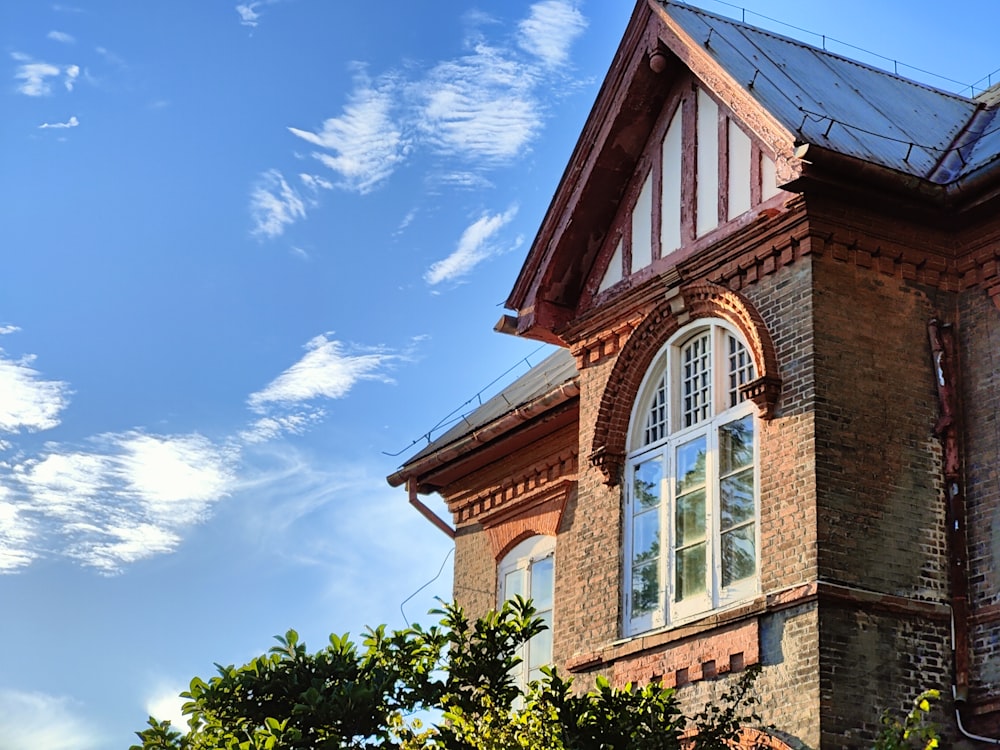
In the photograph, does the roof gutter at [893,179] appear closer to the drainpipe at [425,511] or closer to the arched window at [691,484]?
the arched window at [691,484]

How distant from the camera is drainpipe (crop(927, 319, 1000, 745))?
12023 mm

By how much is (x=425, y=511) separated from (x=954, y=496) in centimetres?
855

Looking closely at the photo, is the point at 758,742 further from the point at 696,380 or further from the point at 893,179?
the point at 893,179

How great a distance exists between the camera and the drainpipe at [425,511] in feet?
63.9

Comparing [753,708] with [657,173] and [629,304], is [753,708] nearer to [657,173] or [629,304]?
[629,304]

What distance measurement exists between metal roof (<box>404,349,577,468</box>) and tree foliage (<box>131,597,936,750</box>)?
5.33 metres

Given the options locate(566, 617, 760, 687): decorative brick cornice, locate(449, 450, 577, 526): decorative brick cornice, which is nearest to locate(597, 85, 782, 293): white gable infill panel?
locate(449, 450, 577, 526): decorative brick cornice

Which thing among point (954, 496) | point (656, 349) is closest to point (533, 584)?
point (656, 349)

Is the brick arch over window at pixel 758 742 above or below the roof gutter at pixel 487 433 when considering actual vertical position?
below

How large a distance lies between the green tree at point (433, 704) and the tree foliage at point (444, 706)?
1cm

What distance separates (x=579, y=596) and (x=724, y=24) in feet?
19.9

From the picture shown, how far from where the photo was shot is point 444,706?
12.5 meters

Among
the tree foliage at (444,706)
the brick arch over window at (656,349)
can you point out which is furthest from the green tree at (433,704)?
the brick arch over window at (656,349)

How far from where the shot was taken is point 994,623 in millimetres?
11984
